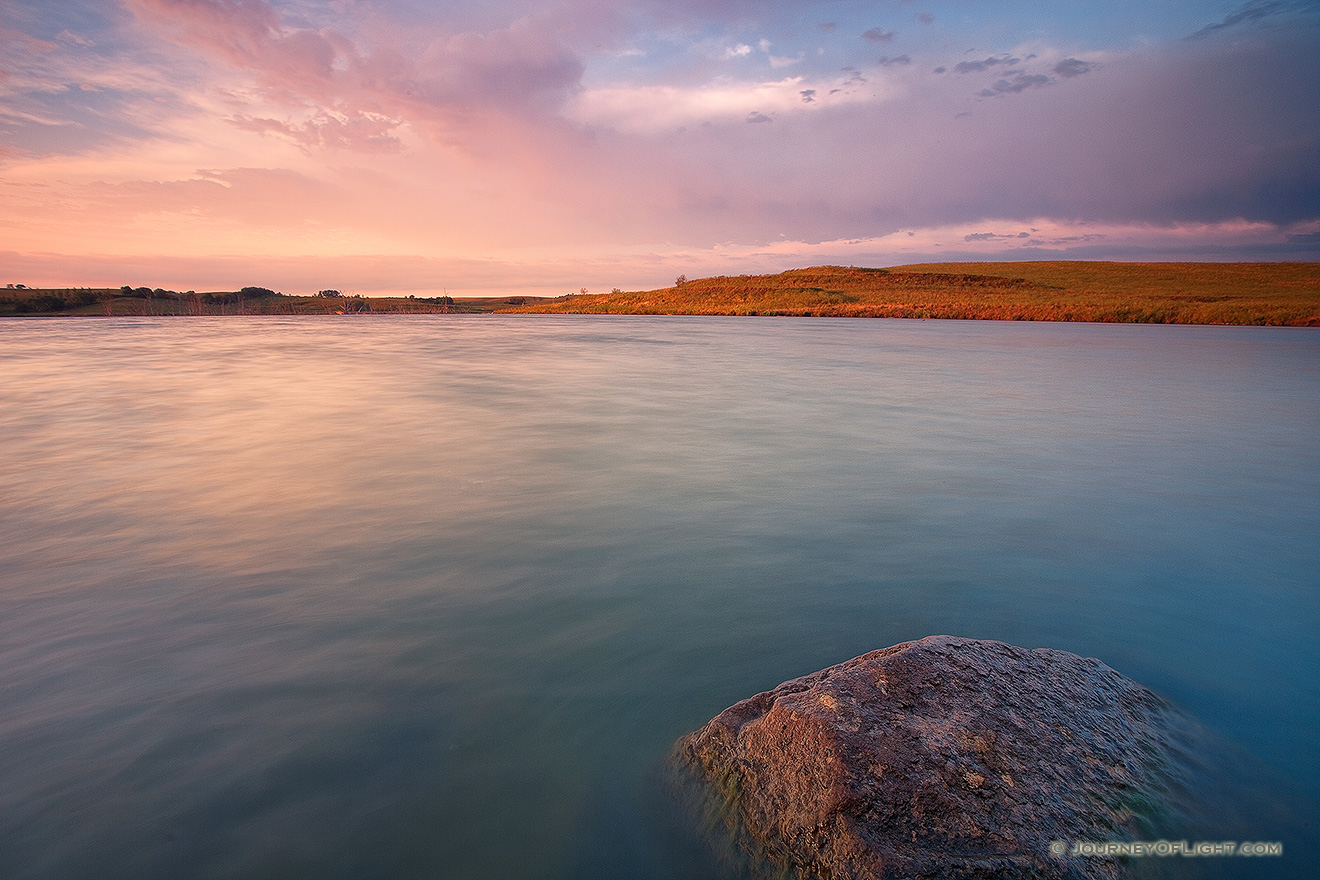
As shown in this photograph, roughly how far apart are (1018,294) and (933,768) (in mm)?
69089

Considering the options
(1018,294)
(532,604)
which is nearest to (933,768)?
(532,604)

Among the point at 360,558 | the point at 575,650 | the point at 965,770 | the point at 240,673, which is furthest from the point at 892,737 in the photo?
the point at 360,558

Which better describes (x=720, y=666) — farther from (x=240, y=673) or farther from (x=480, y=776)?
(x=240, y=673)

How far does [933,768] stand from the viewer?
2.24 m

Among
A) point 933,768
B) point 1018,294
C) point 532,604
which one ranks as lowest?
point 532,604

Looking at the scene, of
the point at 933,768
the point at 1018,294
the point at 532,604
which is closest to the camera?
the point at 933,768

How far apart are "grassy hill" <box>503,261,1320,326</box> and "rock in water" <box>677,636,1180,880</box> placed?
180ft

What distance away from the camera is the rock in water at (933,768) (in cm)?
211

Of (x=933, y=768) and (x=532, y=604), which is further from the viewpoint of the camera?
(x=532, y=604)

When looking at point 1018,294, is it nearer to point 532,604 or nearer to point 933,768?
point 532,604

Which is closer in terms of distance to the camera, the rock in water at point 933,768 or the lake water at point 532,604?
the rock in water at point 933,768

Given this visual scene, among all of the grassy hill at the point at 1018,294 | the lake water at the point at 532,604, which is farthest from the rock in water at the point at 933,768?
the grassy hill at the point at 1018,294

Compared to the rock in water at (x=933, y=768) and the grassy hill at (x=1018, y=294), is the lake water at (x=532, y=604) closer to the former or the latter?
the rock in water at (x=933, y=768)

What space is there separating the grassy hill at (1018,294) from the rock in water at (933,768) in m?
54.9
